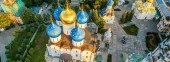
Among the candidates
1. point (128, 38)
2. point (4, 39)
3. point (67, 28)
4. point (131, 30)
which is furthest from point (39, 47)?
point (131, 30)

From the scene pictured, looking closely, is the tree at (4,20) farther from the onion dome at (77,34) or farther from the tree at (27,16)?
the onion dome at (77,34)

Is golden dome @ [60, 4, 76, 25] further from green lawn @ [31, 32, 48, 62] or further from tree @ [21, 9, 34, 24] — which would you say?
tree @ [21, 9, 34, 24]

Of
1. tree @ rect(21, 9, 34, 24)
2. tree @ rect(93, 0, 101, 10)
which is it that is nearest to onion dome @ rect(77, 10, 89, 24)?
tree @ rect(93, 0, 101, 10)

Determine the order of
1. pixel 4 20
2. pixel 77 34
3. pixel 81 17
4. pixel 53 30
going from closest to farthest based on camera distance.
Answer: pixel 77 34, pixel 53 30, pixel 81 17, pixel 4 20

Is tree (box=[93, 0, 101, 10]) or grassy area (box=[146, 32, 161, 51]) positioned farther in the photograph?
tree (box=[93, 0, 101, 10])

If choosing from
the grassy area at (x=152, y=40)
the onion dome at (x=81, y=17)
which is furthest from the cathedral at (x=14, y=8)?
the grassy area at (x=152, y=40)

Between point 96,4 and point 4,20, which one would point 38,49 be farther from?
point 96,4

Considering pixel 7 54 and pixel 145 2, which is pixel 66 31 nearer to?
pixel 7 54

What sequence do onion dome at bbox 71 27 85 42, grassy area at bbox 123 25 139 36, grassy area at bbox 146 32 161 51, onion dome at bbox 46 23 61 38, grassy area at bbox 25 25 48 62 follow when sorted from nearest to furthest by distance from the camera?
onion dome at bbox 71 27 85 42
onion dome at bbox 46 23 61 38
grassy area at bbox 25 25 48 62
grassy area at bbox 146 32 161 51
grassy area at bbox 123 25 139 36
